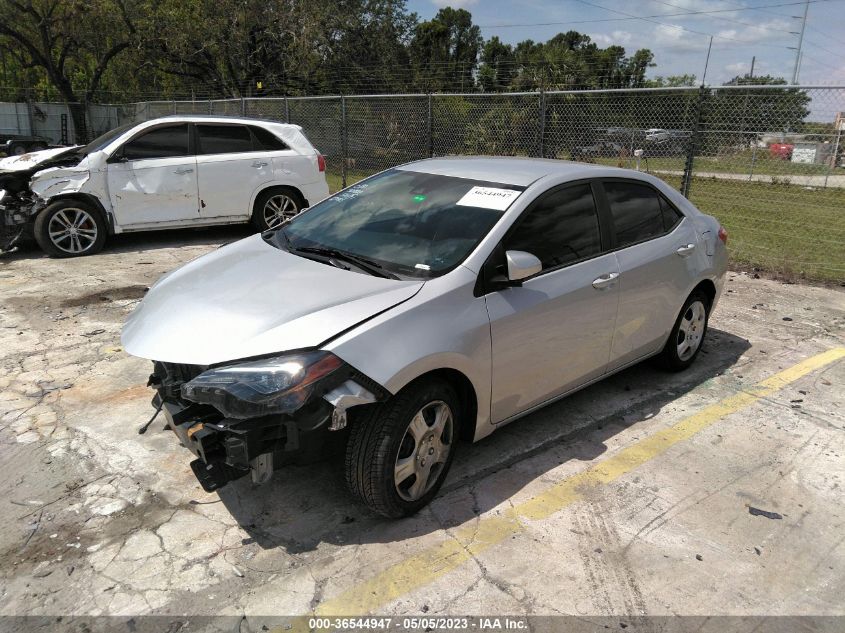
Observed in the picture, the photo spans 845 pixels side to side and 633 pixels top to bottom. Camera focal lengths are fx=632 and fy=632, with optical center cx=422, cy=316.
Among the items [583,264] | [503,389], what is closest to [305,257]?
[503,389]

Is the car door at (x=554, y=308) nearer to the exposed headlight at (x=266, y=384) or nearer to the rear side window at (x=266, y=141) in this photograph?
the exposed headlight at (x=266, y=384)

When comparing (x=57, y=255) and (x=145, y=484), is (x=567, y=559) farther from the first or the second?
(x=57, y=255)

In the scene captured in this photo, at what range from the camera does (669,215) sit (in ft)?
15.3

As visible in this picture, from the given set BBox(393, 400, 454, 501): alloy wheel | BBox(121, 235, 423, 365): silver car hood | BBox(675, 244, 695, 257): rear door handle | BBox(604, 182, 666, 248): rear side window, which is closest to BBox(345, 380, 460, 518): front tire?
BBox(393, 400, 454, 501): alloy wheel

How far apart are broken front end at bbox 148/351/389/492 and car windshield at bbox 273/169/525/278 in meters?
0.81

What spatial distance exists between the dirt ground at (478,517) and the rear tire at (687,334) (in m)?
0.21

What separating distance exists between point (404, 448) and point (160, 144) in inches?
278

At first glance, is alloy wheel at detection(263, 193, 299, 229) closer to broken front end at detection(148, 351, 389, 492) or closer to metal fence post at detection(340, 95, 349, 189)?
metal fence post at detection(340, 95, 349, 189)

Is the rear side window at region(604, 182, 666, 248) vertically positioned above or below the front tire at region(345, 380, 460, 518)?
above

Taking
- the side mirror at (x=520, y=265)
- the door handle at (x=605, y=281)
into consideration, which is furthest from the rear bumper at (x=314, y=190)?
the side mirror at (x=520, y=265)

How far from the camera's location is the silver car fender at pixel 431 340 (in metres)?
2.77

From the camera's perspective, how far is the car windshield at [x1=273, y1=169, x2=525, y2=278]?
341cm

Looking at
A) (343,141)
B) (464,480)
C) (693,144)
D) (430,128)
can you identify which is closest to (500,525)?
(464,480)

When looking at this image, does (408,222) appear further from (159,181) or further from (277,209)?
(277,209)
